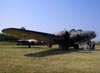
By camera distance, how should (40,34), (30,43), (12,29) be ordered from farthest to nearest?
(30,43), (40,34), (12,29)

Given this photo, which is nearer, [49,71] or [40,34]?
[49,71]

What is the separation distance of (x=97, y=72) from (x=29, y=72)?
3091 mm

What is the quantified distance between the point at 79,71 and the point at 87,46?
17.8m

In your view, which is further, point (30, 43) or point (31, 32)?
point (30, 43)

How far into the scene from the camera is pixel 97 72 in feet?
32.0

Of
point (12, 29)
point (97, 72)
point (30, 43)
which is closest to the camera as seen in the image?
point (97, 72)

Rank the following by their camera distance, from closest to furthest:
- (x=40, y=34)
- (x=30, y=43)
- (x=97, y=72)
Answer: (x=97, y=72), (x=40, y=34), (x=30, y=43)

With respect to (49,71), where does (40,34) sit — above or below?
above

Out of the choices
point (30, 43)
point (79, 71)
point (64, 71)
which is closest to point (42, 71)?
point (64, 71)

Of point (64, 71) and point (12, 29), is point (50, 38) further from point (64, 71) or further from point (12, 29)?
point (64, 71)

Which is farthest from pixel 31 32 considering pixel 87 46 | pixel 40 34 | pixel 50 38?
pixel 87 46

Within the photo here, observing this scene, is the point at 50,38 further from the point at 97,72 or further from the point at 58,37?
the point at 97,72

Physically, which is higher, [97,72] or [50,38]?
[50,38]

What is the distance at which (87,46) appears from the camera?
1083 inches
